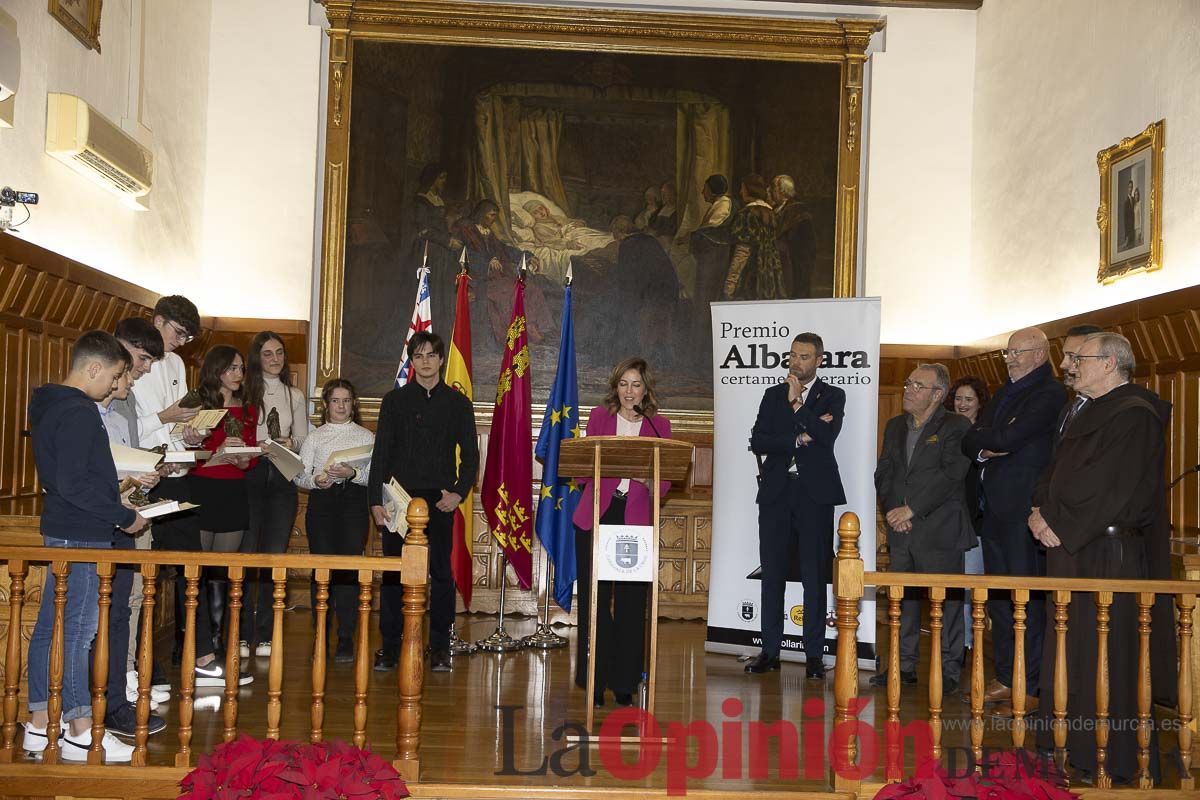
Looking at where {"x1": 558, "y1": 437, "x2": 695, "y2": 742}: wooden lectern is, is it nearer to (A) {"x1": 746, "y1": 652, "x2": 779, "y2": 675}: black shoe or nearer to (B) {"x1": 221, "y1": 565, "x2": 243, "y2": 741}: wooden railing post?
(B) {"x1": 221, "y1": 565, "x2": 243, "y2": 741}: wooden railing post

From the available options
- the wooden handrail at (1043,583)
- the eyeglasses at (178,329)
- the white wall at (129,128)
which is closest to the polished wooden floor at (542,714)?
the wooden handrail at (1043,583)

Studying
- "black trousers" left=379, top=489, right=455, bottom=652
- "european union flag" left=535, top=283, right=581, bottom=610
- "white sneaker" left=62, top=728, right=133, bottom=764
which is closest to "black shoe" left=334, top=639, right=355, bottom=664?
"black trousers" left=379, top=489, right=455, bottom=652

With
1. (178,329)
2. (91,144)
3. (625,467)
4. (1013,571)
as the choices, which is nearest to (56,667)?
(178,329)

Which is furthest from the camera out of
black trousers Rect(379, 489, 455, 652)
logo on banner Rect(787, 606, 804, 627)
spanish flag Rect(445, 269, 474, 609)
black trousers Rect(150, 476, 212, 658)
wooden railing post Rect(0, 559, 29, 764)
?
spanish flag Rect(445, 269, 474, 609)

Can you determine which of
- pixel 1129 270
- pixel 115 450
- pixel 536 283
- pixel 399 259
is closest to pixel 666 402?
pixel 536 283

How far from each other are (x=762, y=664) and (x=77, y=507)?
3.44m

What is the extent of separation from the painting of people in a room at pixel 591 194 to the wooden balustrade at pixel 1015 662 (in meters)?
4.67

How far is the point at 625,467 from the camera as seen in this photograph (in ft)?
14.9

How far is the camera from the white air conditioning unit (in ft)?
18.9

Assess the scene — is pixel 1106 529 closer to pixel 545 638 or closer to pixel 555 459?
pixel 555 459

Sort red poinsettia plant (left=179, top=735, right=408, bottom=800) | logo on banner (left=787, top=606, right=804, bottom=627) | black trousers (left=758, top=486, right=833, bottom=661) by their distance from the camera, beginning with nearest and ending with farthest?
red poinsettia plant (left=179, top=735, right=408, bottom=800)
black trousers (left=758, top=486, right=833, bottom=661)
logo on banner (left=787, top=606, right=804, bottom=627)

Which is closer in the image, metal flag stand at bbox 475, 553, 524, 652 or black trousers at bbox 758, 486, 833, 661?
black trousers at bbox 758, 486, 833, 661

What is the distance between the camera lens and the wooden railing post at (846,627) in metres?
3.71

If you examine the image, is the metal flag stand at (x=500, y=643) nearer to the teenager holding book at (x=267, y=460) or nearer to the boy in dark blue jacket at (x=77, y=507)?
the teenager holding book at (x=267, y=460)
